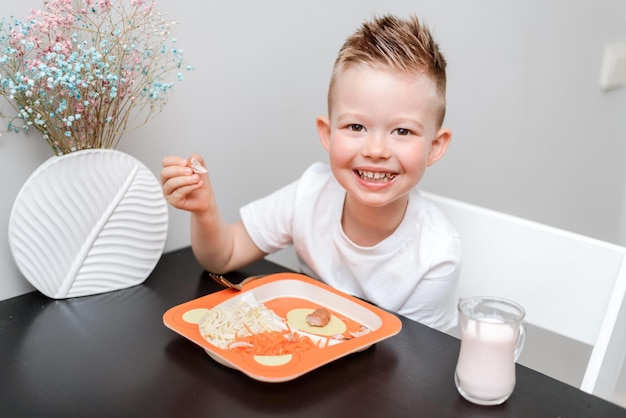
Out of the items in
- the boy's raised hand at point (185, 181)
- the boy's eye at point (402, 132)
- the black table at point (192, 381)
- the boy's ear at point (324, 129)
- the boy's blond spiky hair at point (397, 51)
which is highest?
the boy's blond spiky hair at point (397, 51)

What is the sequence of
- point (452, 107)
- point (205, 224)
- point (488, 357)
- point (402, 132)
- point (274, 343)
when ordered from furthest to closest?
point (452, 107)
point (205, 224)
point (402, 132)
point (274, 343)
point (488, 357)

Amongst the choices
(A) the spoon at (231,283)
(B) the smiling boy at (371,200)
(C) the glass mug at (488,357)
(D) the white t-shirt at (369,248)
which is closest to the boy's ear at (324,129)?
(B) the smiling boy at (371,200)

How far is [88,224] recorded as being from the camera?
108 cm

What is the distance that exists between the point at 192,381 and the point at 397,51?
1.65 ft

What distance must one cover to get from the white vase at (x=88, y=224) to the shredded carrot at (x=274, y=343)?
0.29m

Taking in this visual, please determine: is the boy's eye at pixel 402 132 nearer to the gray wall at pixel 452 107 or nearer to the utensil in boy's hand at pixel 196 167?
the utensil in boy's hand at pixel 196 167

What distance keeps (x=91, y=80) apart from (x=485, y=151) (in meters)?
1.04

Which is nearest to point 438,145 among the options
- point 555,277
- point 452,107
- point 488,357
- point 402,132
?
point 402,132

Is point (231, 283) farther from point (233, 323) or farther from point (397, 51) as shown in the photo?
point (397, 51)

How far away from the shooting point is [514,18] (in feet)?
5.62

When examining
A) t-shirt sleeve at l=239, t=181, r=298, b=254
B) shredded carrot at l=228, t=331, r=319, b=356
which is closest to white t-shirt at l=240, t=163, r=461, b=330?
t-shirt sleeve at l=239, t=181, r=298, b=254

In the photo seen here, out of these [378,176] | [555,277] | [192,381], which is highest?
[378,176]

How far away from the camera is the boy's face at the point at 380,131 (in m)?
0.99

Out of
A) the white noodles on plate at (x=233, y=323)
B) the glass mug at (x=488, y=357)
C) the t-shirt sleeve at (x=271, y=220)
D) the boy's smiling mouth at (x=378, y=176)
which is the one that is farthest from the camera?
the t-shirt sleeve at (x=271, y=220)
